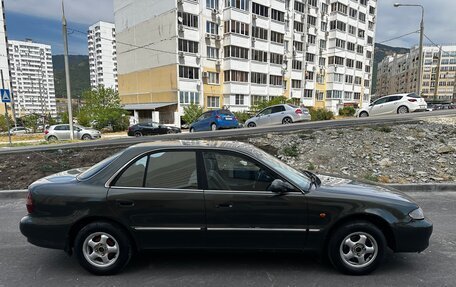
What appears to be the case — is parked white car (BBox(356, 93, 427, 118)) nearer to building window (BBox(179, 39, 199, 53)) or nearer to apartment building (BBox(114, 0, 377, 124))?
apartment building (BBox(114, 0, 377, 124))

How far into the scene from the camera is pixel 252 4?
129 ft

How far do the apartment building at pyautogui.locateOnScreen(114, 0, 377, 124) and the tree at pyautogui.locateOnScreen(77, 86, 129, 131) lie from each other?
403 centimetres

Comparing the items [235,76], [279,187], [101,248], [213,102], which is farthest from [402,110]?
[213,102]

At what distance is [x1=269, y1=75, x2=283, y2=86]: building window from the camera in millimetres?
43237

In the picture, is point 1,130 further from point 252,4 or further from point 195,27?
point 252,4

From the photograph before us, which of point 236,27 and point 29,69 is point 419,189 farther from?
point 29,69

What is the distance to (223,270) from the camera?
125 inches

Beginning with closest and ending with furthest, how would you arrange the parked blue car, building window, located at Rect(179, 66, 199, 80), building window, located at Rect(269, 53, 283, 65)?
1. the parked blue car
2. building window, located at Rect(179, 66, 199, 80)
3. building window, located at Rect(269, 53, 283, 65)

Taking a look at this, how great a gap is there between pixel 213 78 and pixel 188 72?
3.93 meters

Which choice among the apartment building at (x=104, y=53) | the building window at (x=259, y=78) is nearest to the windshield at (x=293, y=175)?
the building window at (x=259, y=78)

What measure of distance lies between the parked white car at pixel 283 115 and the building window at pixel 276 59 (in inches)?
A: 1090

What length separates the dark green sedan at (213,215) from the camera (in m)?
3.01

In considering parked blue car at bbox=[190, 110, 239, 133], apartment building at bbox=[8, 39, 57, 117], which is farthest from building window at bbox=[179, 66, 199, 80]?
apartment building at bbox=[8, 39, 57, 117]

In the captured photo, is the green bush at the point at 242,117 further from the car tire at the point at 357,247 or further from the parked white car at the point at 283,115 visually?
the car tire at the point at 357,247
